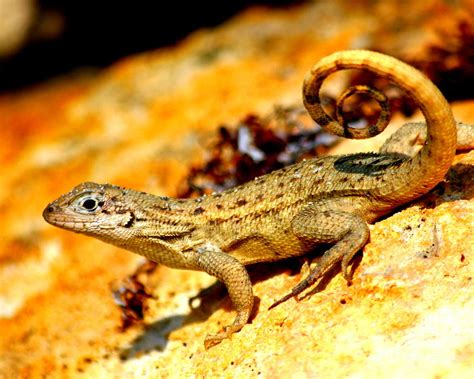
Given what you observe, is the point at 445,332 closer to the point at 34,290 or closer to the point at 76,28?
the point at 34,290

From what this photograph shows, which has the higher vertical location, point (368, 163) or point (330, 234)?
point (368, 163)

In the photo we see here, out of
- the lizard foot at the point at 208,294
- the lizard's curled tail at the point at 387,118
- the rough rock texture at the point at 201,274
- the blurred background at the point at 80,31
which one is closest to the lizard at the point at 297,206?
the lizard's curled tail at the point at 387,118

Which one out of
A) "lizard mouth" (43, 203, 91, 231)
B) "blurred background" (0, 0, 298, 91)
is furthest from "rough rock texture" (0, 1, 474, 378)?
"lizard mouth" (43, 203, 91, 231)

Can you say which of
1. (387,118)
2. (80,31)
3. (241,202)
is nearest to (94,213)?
(241,202)

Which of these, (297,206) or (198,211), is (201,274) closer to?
(198,211)

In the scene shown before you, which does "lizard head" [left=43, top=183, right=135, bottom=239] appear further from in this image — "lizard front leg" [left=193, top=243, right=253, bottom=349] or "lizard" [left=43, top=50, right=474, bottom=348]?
"lizard front leg" [left=193, top=243, right=253, bottom=349]

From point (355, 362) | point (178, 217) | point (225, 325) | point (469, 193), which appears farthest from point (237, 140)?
point (355, 362)
